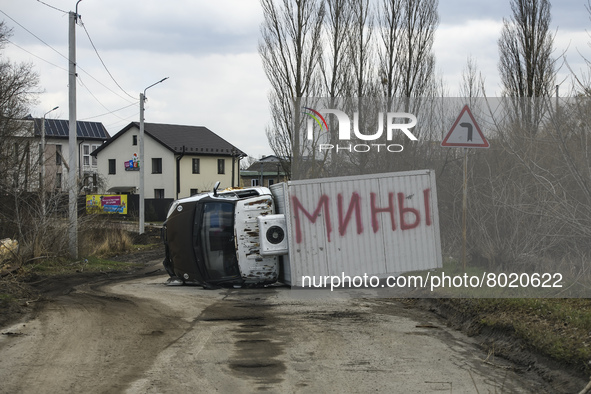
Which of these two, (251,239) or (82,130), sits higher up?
(82,130)

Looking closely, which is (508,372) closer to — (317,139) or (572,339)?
(572,339)

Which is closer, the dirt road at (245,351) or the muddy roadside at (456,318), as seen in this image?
the dirt road at (245,351)

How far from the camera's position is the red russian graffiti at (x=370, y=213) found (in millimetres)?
11125

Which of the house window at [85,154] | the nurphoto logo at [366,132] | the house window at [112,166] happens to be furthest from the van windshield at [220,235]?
the house window at [85,154]

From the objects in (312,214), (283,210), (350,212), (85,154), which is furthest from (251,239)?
(85,154)

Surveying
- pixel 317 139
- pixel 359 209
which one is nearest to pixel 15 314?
pixel 359 209

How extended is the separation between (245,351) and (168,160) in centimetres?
5010

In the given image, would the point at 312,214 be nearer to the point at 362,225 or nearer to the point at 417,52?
the point at 362,225

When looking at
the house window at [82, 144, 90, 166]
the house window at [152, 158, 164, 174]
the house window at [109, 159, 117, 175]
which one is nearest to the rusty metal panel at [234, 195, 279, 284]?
the house window at [152, 158, 164, 174]

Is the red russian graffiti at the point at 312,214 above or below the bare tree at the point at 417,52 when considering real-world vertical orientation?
below

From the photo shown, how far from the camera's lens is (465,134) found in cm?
1102

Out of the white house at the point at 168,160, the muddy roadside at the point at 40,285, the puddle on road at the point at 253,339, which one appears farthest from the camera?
the white house at the point at 168,160

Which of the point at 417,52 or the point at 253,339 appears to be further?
the point at 417,52

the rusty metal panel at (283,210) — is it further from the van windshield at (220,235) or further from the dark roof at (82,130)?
the dark roof at (82,130)
